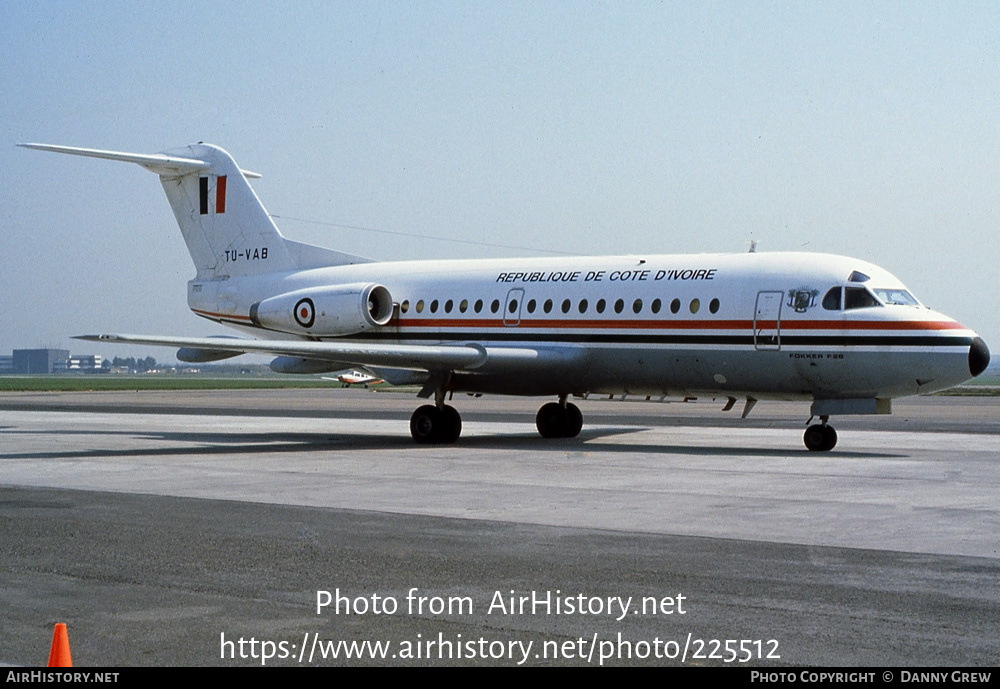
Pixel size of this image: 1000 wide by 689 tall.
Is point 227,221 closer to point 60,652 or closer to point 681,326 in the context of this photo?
point 681,326

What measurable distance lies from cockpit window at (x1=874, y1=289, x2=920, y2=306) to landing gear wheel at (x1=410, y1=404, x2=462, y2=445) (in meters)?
8.38

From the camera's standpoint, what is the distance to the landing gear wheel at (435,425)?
2425 centimetres

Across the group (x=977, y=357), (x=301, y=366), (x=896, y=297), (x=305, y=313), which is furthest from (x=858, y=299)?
(x=305, y=313)

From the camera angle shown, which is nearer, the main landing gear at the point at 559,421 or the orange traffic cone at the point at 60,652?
the orange traffic cone at the point at 60,652

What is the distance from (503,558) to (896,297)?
13613mm

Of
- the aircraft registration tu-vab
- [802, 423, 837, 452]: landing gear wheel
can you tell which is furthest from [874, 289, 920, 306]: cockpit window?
[802, 423, 837, 452]: landing gear wheel

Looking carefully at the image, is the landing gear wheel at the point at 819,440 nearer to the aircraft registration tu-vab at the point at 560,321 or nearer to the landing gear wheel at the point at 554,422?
the aircraft registration tu-vab at the point at 560,321

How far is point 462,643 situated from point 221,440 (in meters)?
19.6

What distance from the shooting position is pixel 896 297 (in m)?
21.2

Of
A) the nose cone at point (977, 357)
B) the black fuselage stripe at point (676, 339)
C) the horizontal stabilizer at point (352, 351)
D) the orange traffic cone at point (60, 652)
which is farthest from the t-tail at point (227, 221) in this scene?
the orange traffic cone at point (60, 652)

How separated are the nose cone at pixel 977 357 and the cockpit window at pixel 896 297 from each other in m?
1.33

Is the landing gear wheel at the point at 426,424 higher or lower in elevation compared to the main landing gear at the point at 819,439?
lower

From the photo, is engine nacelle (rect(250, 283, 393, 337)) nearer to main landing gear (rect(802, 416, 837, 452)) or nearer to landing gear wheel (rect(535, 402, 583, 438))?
landing gear wheel (rect(535, 402, 583, 438))
